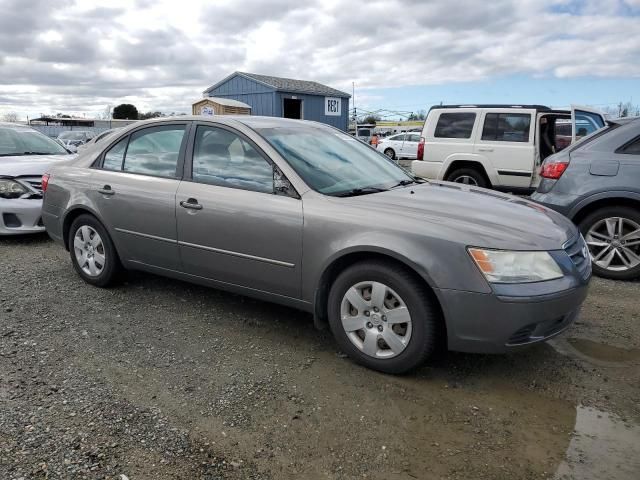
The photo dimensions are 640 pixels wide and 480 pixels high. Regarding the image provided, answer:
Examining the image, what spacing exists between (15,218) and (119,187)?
2881 millimetres

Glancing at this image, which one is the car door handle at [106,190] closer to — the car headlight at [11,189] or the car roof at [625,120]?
the car headlight at [11,189]

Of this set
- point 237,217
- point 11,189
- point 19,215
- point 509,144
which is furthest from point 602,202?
point 11,189

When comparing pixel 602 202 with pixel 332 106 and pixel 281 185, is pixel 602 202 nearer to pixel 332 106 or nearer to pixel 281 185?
pixel 281 185

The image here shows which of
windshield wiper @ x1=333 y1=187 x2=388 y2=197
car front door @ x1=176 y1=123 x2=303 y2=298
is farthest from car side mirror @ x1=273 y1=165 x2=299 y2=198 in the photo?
windshield wiper @ x1=333 y1=187 x2=388 y2=197

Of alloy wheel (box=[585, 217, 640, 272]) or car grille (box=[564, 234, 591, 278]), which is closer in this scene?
car grille (box=[564, 234, 591, 278])

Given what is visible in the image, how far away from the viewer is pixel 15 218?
6.41 meters

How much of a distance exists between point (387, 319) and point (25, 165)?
557cm

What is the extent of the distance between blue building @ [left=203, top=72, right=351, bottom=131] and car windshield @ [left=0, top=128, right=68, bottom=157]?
45.7 ft

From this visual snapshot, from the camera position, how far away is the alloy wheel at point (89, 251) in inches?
183

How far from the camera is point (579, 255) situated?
131 inches

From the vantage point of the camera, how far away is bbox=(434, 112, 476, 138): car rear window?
930 cm

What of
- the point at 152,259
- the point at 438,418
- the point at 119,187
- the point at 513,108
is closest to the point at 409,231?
the point at 438,418

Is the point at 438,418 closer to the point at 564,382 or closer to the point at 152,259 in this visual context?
the point at 564,382

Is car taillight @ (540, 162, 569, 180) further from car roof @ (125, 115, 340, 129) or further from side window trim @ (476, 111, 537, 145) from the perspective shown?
side window trim @ (476, 111, 537, 145)
